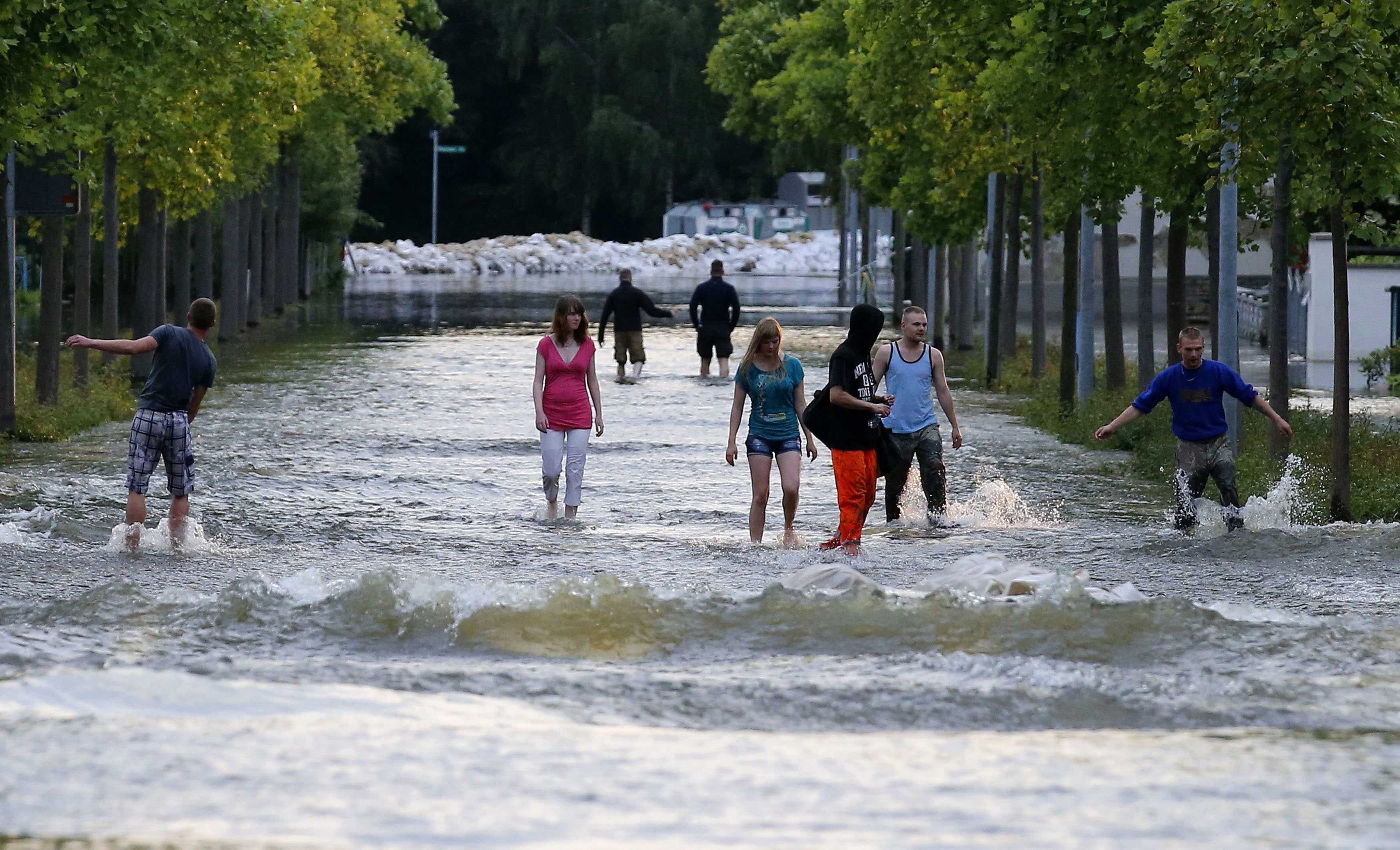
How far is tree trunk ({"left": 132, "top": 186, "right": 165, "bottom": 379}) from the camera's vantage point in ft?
91.4

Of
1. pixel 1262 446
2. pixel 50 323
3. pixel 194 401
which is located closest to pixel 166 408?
pixel 194 401

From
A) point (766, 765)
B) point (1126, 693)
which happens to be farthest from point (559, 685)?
point (1126, 693)

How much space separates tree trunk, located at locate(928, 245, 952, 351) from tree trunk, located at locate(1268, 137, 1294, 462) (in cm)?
2315

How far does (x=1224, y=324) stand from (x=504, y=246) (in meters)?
95.9

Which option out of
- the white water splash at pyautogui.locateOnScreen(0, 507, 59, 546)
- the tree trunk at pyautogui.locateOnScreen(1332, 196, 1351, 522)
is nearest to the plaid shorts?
the white water splash at pyautogui.locateOnScreen(0, 507, 59, 546)

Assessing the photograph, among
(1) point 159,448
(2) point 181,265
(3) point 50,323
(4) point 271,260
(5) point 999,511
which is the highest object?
(4) point 271,260

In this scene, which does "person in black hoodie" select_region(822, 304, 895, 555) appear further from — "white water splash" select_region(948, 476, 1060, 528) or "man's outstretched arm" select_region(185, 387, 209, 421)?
"man's outstretched arm" select_region(185, 387, 209, 421)

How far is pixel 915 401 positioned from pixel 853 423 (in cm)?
114

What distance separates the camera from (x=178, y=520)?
1342 cm

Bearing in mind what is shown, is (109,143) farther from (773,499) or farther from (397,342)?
(397,342)

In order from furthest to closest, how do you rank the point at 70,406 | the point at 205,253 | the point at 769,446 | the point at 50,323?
the point at 205,253, the point at 70,406, the point at 50,323, the point at 769,446

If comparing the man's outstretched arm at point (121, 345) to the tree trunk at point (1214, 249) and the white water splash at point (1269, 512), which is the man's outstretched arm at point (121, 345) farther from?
the tree trunk at point (1214, 249)

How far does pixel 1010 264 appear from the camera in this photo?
95.2 feet

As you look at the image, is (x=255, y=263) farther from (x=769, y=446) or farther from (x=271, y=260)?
(x=769, y=446)
